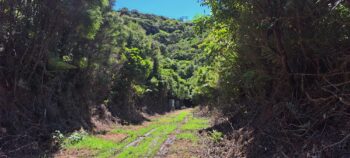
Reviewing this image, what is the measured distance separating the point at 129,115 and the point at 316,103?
2362cm

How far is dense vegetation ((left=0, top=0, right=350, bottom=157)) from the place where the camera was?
7.17 m

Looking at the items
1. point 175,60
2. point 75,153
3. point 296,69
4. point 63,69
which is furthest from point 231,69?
point 175,60

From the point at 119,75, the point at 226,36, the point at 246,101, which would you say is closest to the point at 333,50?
the point at 226,36

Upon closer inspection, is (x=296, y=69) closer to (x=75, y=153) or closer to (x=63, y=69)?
(x=75, y=153)

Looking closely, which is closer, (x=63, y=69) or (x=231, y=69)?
(x=231, y=69)

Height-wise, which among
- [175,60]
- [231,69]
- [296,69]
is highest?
[175,60]

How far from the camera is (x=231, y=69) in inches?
510

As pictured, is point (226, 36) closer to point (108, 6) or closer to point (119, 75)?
point (108, 6)

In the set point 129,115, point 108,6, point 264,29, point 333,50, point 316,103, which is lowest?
point 129,115

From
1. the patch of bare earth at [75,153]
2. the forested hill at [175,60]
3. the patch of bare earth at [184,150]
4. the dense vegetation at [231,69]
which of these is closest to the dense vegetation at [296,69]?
the dense vegetation at [231,69]

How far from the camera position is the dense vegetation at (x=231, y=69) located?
7.17 m

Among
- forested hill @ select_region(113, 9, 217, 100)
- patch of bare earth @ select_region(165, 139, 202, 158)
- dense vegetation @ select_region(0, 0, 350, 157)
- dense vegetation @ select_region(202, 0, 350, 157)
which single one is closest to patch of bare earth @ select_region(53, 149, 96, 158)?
dense vegetation @ select_region(0, 0, 350, 157)

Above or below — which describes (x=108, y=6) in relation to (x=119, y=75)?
above

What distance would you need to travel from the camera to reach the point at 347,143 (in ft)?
20.2
